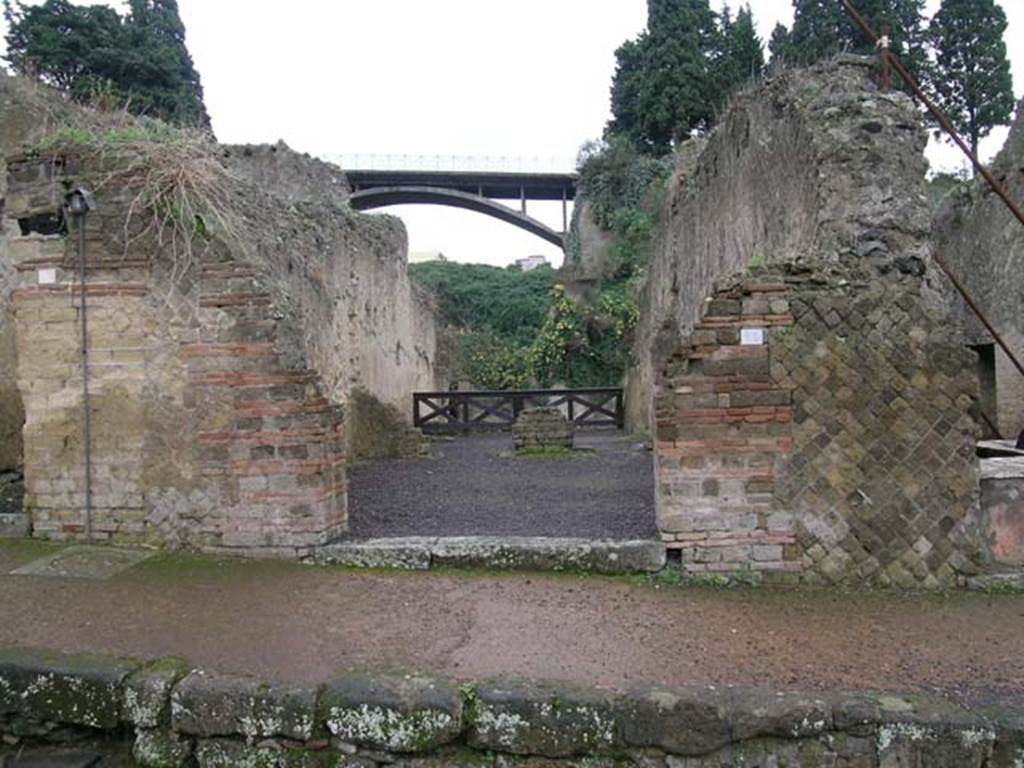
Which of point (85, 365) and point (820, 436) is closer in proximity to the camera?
point (820, 436)

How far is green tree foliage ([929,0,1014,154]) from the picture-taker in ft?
92.8

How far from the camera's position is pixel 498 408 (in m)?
16.6

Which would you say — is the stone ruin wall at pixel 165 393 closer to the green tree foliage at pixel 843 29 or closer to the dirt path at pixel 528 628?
the dirt path at pixel 528 628

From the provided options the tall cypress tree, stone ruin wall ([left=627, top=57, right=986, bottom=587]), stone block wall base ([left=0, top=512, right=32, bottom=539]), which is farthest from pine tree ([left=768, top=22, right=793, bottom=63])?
stone block wall base ([left=0, top=512, right=32, bottom=539])

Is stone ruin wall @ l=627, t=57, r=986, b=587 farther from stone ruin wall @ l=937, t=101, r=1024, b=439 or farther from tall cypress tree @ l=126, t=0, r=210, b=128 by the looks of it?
tall cypress tree @ l=126, t=0, r=210, b=128

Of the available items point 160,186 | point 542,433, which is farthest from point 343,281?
point 160,186

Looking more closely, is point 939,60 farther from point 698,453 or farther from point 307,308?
point 698,453

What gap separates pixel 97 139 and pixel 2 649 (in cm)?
371

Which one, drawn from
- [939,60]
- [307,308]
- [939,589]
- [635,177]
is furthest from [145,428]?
[939,60]

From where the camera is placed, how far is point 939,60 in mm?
28922

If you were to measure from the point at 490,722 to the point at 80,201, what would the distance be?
15.2 ft

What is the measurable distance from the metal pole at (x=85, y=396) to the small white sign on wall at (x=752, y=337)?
4595mm

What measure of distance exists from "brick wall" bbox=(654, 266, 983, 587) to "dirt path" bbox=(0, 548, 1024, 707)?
0.29 m

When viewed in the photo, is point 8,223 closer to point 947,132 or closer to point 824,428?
point 824,428
